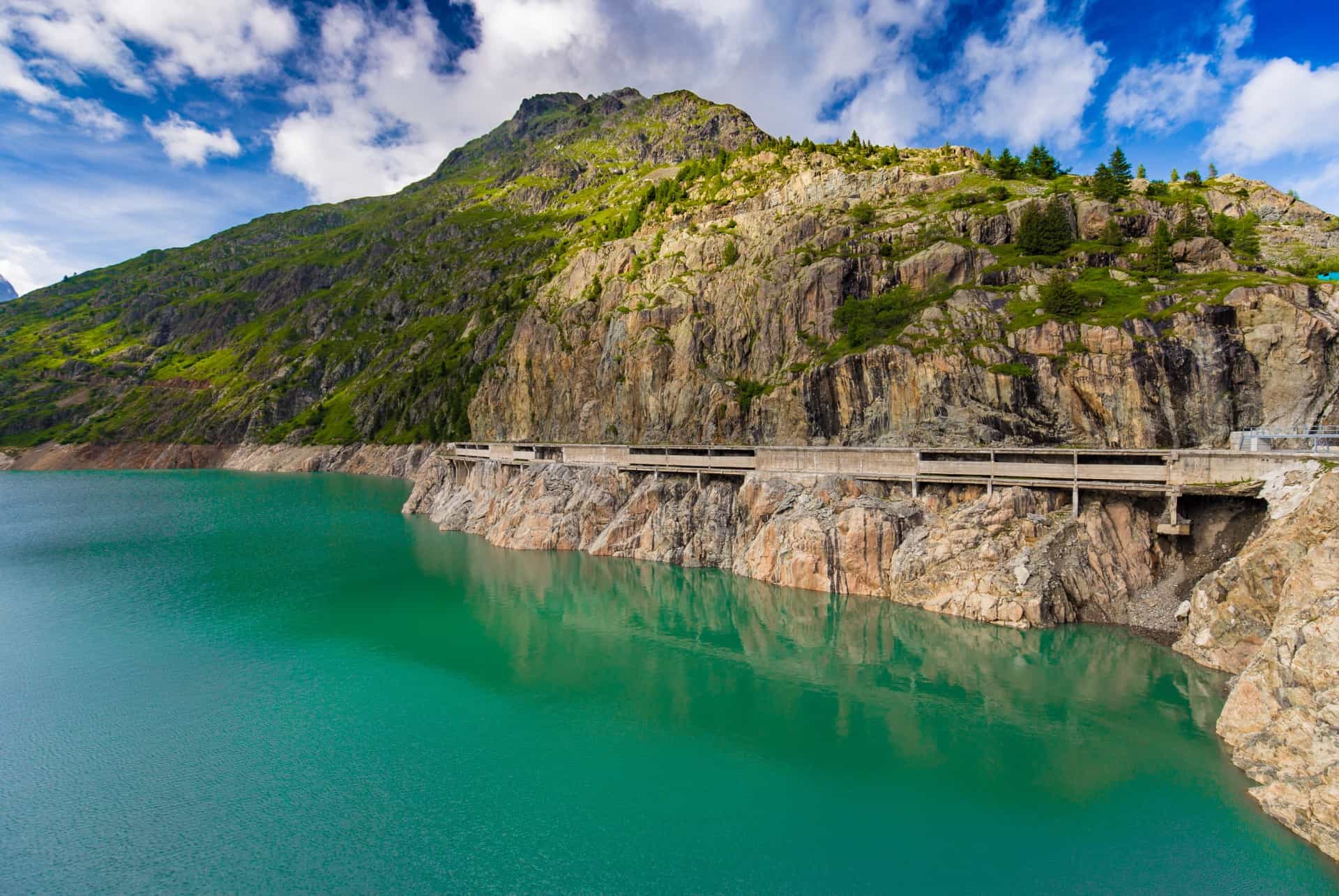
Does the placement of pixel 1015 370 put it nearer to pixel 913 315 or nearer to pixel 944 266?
pixel 913 315

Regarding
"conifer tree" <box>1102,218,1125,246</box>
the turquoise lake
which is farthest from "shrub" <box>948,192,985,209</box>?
the turquoise lake

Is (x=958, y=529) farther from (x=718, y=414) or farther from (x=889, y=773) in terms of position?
(x=718, y=414)

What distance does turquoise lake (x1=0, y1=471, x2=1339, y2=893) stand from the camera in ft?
53.1

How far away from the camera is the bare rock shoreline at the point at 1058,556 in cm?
1798

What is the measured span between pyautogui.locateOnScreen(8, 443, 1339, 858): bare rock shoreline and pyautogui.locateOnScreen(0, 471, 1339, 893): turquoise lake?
142 centimetres

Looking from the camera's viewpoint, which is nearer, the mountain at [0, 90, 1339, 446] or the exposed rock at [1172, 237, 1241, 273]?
the mountain at [0, 90, 1339, 446]

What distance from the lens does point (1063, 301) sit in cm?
5012

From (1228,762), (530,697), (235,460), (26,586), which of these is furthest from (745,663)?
(235,460)

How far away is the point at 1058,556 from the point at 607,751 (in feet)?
84.3

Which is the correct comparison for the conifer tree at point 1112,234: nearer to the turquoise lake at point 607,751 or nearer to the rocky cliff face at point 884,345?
the rocky cliff face at point 884,345

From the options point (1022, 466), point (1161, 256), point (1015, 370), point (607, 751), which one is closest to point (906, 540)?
point (1022, 466)

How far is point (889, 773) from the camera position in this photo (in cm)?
2020

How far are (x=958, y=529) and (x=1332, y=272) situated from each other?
50414mm

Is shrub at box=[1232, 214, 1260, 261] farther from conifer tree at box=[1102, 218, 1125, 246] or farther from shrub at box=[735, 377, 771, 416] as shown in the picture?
shrub at box=[735, 377, 771, 416]
